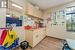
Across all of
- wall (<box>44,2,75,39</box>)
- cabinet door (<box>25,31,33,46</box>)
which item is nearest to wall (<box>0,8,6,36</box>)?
cabinet door (<box>25,31,33,46</box>)

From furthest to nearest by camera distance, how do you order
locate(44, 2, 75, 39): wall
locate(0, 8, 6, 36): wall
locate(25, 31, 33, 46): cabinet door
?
locate(44, 2, 75, 39): wall < locate(25, 31, 33, 46): cabinet door < locate(0, 8, 6, 36): wall

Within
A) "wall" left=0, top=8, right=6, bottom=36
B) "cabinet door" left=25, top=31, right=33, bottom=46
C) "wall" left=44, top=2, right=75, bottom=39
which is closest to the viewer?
"wall" left=0, top=8, right=6, bottom=36

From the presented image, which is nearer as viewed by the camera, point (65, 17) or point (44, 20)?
point (65, 17)

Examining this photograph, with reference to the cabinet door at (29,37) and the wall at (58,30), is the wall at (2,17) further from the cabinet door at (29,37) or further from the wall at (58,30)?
the wall at (58,30)

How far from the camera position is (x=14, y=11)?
3586 millimetres

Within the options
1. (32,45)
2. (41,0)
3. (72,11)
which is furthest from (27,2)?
(72,11)

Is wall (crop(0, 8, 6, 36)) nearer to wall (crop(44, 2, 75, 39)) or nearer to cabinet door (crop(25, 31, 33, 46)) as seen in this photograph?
cabinet door (crop(25, 31, 33, 46))

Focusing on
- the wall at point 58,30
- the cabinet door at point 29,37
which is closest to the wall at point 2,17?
the cabinet door at point 29,37

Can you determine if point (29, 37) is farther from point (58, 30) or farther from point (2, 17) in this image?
point (58, 30)

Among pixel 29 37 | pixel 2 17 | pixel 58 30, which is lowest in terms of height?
pixel 29 37

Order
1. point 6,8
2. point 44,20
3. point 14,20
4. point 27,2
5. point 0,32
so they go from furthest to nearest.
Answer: point 44,20, point 27,2, point 14,20, point 6,8, point 0,32

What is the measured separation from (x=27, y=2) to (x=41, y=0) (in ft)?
2.54

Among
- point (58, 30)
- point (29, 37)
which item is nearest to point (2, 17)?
point (29, 37)

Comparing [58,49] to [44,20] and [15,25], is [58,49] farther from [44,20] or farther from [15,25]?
[44,20]
